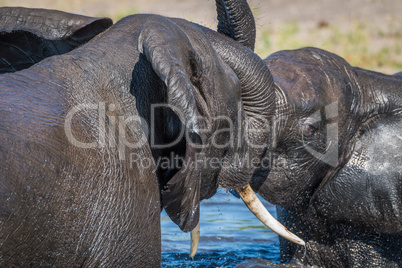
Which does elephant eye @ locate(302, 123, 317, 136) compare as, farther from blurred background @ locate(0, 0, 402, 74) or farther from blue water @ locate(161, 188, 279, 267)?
blurred background @ locate(0, 0, 402, 74)

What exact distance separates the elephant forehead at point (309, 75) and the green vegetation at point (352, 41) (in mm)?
8487

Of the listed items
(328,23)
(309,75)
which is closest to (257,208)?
(309,75)

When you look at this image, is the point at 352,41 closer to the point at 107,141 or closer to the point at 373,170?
the point at 373,170

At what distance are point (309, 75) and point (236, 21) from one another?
0.72m

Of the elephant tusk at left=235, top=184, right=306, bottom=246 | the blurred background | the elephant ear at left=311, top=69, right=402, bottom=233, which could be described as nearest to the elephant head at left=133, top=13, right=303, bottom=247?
the elephant tusk at left=235, top=184, right=306, bottom=246

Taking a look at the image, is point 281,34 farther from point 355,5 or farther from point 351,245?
point 351,245

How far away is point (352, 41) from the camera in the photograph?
46.6 ft

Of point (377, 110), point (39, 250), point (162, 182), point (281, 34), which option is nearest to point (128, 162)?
point (162, 182)

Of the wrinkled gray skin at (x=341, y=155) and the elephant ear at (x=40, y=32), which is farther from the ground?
the elephant ear at (x=40, y=32)

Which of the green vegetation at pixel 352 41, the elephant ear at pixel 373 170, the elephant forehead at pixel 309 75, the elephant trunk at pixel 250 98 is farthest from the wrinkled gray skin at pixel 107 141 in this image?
the green vegetation at pixel 352 41

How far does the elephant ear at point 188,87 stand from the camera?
2568 mm

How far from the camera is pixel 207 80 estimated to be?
9.75ft

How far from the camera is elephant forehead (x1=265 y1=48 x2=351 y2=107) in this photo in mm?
4008

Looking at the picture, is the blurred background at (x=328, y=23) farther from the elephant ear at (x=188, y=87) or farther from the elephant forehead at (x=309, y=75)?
the elephant ear at (x=188, y=87)
